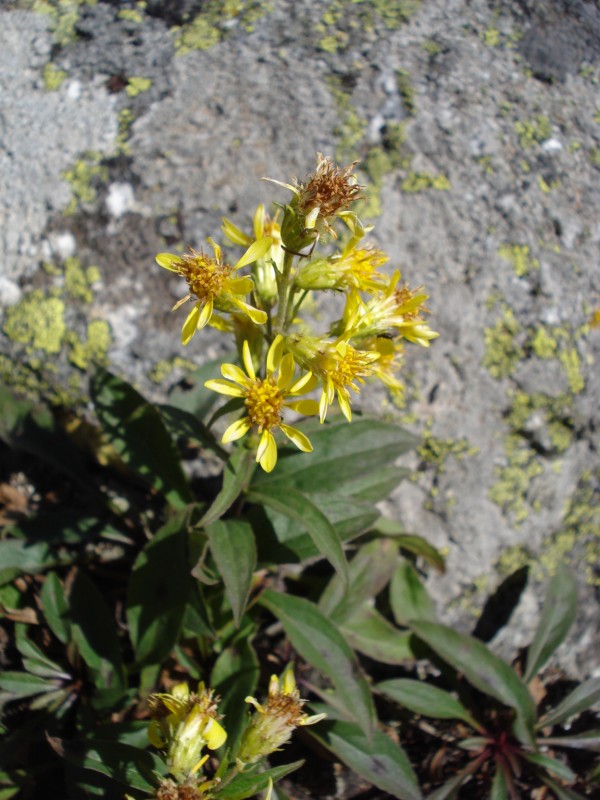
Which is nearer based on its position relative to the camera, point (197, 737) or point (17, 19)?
point (197, 737)

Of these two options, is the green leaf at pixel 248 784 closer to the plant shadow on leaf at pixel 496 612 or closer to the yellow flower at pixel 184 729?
the yellow flower at pixel 184 729

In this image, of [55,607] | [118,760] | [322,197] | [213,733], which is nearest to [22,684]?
[55,607]

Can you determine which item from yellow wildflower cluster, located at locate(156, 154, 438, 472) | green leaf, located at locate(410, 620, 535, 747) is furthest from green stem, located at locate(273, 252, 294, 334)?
green leaf, located at locate(410, 620, 535, 747)

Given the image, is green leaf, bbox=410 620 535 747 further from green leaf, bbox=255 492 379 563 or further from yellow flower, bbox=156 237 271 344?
yellow flower, bbox=156 237 271 344

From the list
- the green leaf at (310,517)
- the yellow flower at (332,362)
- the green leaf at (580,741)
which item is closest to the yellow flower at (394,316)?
the yellow flower at (332,362)

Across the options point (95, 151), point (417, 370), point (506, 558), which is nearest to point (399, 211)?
point (417, 370)

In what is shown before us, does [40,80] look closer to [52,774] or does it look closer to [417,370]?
[417,370]
